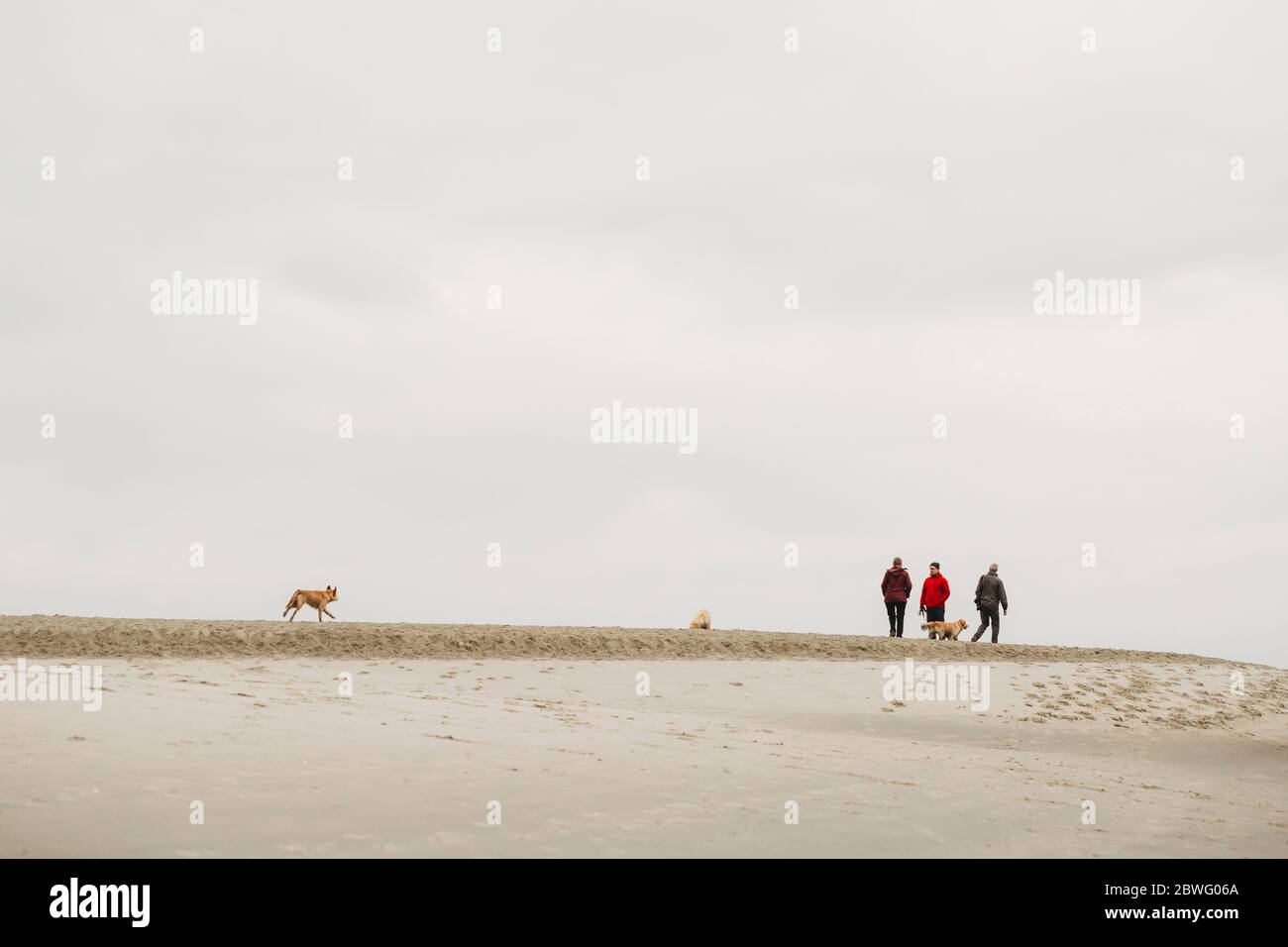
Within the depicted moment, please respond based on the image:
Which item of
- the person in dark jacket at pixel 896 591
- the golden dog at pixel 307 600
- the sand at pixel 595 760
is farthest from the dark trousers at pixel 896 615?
the golden dog at pixel 307 600

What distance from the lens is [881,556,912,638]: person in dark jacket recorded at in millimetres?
26141

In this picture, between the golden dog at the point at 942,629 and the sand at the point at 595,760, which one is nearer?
the sand at the point at 595,760

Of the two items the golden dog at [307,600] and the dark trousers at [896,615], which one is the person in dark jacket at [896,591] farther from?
the golden dog at [307,600]

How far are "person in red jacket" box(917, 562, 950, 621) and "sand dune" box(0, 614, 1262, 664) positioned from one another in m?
1.73

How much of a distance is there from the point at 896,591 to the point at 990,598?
206 centimetres

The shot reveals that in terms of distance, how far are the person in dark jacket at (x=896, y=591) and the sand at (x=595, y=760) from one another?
216 inches

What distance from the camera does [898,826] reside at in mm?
8445

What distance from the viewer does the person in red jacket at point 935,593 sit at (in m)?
26.5

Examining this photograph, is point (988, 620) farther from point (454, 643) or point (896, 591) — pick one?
point (454, 643)

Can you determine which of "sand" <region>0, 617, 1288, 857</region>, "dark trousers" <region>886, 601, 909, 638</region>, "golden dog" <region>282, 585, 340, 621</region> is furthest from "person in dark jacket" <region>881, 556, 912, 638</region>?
"golden dog" <region>282, 585, 340, 621</region>

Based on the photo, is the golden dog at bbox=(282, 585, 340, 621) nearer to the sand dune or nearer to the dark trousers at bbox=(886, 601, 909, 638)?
the sand dune

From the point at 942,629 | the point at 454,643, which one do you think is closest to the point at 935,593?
the point at 942,629

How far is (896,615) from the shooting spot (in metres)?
26.5
